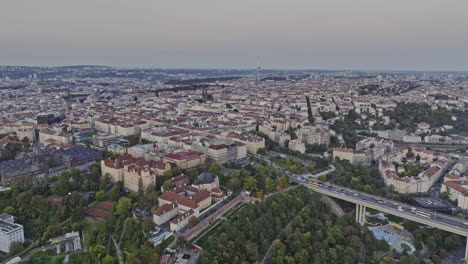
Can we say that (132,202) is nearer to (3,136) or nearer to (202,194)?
(202,194)

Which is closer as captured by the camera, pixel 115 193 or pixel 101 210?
pixel 101 210

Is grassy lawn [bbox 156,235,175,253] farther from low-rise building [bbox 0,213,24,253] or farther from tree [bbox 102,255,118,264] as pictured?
low-rise building [bbox 0,213,24,253]

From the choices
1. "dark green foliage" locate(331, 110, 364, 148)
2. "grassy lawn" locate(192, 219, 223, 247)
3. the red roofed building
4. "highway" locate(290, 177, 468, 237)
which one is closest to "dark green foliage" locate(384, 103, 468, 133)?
"dark green foliage" locate(331, 110, 364, 148)

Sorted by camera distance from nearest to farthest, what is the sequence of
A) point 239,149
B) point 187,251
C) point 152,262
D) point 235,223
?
point 152,262 → point 187,251 → point 235,223 → point 239,149

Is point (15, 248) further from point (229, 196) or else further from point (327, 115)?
point (327, 115)

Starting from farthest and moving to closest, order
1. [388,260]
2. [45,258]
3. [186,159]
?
[186,159], [45,258], [388,260]

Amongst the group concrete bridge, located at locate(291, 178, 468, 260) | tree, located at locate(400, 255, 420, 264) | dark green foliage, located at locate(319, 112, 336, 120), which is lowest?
tree, located at locate(400, 255, 420, 264)

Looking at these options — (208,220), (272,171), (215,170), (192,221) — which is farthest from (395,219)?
(192,221)

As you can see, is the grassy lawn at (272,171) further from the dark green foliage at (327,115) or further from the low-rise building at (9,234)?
the dark green foliage at (327,115)

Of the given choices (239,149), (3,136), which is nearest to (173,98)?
(3,136)
